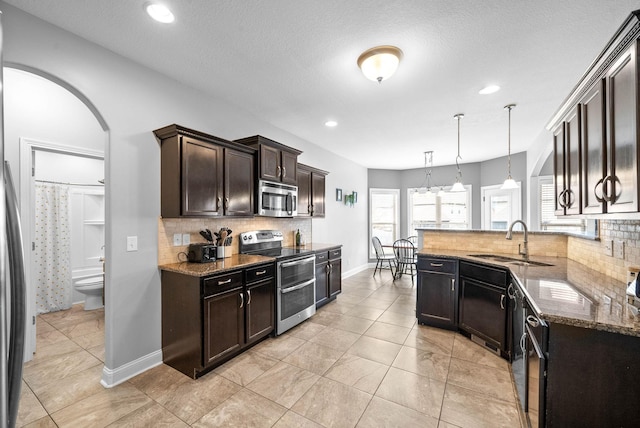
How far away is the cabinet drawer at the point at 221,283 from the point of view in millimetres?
2305

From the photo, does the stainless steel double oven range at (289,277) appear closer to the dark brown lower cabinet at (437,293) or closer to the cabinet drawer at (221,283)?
the cabinet drawer at (221,283)

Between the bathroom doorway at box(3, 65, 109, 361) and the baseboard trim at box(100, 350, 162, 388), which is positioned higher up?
the bathroom doorway at box(3, 65, 109, 361)

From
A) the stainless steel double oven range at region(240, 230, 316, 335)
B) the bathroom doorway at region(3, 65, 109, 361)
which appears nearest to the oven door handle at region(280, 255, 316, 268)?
the stainless steel double oven range at region(240, 230, 316, 335)

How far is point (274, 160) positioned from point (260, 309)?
70.0 inches

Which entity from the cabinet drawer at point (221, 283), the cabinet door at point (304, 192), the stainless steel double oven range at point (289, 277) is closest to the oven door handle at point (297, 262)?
the stainless steel double oven range at point (289, 277)

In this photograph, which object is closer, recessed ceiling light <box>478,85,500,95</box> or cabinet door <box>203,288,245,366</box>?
cabinet door <box>203,288,245,366</box>

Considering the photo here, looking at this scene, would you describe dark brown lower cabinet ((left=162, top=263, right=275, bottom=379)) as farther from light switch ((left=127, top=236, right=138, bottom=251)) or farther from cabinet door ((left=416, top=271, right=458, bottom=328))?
cabinet door ((left=416, top=271, right=458, bottom=328))

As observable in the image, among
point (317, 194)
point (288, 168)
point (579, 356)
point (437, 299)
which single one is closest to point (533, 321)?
point (579, 356)

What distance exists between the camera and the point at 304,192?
4.26m

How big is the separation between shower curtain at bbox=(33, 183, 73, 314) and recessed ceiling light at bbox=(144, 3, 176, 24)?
11.2 feet

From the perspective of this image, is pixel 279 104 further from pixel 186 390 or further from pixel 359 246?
pixel 359 246

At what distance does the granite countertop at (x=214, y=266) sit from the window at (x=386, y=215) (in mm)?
4891

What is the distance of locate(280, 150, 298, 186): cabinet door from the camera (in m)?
3.57

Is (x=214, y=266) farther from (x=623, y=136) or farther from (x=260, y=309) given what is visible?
(x=623, y=136)
